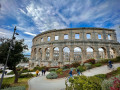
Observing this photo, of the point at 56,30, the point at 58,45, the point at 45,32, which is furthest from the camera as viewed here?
the point at 45,32

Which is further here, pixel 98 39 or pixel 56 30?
pixel 56 30

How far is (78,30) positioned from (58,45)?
931 centimetres

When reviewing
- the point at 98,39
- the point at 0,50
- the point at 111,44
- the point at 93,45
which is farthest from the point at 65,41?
the point at 0,50

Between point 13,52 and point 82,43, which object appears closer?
point 13,52

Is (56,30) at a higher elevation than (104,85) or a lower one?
higher

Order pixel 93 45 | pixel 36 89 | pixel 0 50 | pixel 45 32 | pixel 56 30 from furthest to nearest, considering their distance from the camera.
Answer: pixel 45 32 < pixel 56 30 < pixel 93 45 < pixel 0 50 < pixel 36 89

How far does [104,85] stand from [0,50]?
10484 millimetres

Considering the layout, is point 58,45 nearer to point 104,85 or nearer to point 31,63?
point 31,63

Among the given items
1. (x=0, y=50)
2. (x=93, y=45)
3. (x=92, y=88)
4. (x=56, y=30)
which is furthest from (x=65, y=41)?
(x=92, y=88)

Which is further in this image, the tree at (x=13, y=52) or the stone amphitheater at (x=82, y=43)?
the stone amphitheater at (x=82, y=43)

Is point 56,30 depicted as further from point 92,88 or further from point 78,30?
point 92,88

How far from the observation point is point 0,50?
7.59m

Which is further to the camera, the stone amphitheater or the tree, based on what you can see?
the stone amphitheater

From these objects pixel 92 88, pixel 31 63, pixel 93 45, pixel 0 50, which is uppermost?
pixel 93 45
